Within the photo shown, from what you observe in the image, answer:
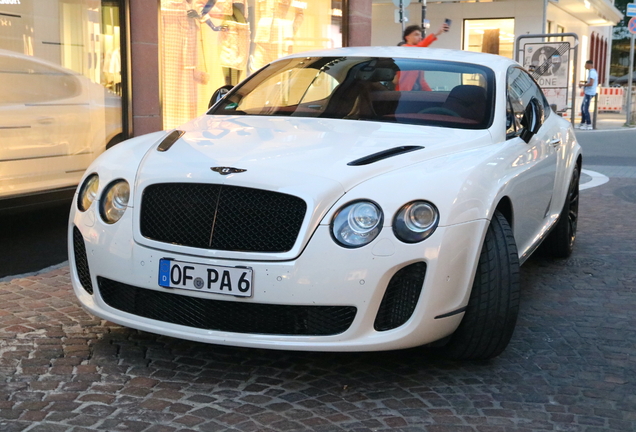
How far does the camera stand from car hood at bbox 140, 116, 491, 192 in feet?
11.3

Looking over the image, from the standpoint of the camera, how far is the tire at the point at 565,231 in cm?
616

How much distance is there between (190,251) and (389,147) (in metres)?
1.01

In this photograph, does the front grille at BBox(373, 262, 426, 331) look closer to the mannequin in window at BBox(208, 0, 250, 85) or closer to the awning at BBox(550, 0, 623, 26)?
the mannequin in window at BBox(208, 0, 250, 85)

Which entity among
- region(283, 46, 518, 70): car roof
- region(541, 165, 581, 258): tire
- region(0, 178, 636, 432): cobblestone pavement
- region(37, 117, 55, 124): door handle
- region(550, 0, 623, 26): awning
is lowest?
region(0, 178, 636, 432): cobblestone pavement

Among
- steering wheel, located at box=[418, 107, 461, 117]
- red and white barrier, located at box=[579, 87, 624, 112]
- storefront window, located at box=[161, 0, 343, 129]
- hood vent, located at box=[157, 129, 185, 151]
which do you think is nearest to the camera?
hood vent, located at box=[157, 129, 185, 151]

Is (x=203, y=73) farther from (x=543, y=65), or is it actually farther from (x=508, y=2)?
(x=508, y=2)

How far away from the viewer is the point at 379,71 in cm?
493

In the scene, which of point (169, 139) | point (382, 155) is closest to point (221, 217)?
point (382, 155)

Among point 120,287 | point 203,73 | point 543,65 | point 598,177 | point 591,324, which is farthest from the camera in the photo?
point 543,65

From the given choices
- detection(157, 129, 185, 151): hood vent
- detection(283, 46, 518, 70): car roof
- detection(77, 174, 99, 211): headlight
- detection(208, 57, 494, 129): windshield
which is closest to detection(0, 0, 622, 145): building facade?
detection(208, 57, 494, 129): windshield

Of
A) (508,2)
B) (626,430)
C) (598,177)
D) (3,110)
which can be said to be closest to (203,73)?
(3,110)

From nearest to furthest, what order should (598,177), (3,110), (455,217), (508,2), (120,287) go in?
1. (455,217)
2. (120,287)
3. (3,110)
4. (598,177)
5. (508,2)

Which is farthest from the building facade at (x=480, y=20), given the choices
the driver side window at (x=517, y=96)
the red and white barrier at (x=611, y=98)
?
the driver side window at (x=517, y=96)

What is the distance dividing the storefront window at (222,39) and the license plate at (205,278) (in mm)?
6210
